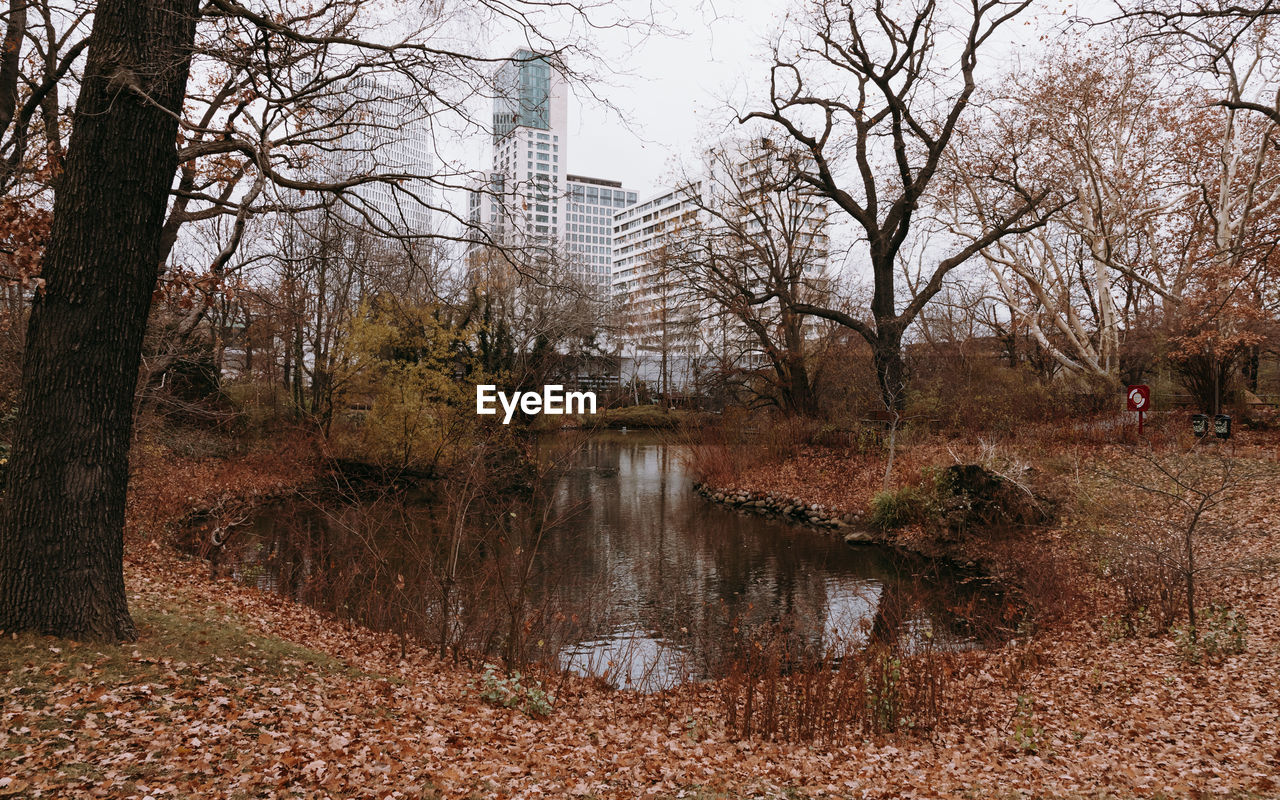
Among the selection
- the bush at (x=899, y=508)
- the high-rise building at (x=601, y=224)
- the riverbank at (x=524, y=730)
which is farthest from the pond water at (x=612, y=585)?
the high-rise building at (x=601, y=224)

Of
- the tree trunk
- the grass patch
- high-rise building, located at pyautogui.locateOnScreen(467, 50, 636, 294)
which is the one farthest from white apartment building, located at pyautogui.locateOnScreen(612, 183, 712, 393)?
the grass patch

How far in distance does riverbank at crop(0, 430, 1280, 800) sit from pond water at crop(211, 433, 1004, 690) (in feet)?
3.08

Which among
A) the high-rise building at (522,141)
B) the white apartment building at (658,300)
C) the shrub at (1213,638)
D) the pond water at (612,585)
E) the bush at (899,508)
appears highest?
the white apartment building at (658,300)

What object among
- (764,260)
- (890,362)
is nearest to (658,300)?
(764,260)

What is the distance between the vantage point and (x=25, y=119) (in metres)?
8.94

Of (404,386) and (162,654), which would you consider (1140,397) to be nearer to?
(404,386)

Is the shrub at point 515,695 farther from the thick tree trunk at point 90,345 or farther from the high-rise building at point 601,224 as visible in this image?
the high-rise building at point 601,224

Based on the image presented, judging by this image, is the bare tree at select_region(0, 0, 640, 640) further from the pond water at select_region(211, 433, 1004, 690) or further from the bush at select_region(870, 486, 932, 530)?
the bush at select_region(870, 486, 932, 530)

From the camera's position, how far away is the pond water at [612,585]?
842 centimetres

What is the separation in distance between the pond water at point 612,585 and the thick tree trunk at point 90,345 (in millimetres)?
3052

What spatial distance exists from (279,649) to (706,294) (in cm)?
1649

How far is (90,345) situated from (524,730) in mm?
4182

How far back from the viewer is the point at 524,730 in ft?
18.1

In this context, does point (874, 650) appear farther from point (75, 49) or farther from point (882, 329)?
point (882, 329)
